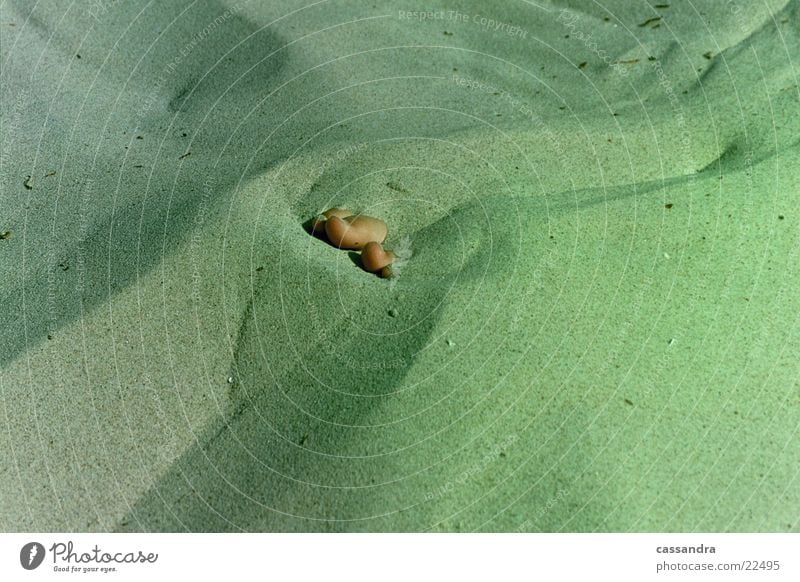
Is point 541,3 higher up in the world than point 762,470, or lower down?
higher up

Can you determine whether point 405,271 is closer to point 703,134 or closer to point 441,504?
point 441,504

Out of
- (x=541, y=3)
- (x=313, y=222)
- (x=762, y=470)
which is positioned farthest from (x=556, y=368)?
(x=541, y=3)

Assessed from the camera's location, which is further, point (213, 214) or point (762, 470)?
point (213, 214)

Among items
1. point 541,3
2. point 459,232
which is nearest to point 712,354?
point 459,232

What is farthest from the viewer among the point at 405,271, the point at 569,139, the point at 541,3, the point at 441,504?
the point at 541,3

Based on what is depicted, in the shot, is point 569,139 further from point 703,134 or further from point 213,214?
point 213,214

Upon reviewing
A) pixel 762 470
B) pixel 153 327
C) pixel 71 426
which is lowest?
pixel 71 426

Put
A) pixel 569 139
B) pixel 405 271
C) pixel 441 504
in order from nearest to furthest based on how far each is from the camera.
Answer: pixel 441 504 < pixel 405 271 < pixel 569 139
